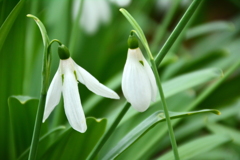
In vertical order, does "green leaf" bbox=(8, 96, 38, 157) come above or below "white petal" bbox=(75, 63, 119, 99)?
below

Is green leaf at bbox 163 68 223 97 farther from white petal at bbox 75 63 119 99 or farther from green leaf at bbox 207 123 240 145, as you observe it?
white petal at bbox 75 63 119 99

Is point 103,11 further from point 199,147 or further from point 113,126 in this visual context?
point 113,126

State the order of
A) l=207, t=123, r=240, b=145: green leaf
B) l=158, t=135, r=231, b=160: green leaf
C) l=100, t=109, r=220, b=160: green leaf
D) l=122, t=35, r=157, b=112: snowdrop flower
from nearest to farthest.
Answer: l=122, t=35, r=157, b=112: snowdrop flower, l=100, t=109, r=220, b=160: green leaf, l=158, t=135, r=231, b=160: green leaf, l=207, t=123, r=240, b=145: green leaf

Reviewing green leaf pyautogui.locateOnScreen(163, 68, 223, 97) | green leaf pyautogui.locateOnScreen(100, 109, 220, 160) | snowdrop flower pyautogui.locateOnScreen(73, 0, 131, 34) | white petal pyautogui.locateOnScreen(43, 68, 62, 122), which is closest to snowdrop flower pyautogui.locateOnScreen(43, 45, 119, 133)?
white petal pyautogui.locateOnScreen(43, 68, 62, 122)

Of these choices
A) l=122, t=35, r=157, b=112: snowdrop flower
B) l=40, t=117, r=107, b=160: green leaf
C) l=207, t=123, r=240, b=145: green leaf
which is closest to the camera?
l=122, t=35, r=157, b=112: snowdrop flower

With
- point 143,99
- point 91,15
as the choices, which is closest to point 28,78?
point 91,15

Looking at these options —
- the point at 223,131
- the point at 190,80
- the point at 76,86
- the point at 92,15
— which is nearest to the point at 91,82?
the point at 76,86

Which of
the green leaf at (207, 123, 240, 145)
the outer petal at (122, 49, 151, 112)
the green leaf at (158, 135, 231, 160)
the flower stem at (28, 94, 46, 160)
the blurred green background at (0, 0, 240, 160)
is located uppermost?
the outer petal at (122, 49, 151, 112)
